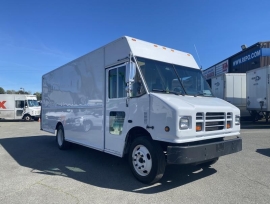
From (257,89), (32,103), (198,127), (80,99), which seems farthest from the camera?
(32,103)

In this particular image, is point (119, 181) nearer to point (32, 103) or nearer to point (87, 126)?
point (87, 126)

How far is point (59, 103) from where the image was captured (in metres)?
8.80

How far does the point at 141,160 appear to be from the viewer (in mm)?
4750

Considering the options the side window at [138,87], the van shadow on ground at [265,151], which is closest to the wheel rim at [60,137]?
the side window at [138,87]

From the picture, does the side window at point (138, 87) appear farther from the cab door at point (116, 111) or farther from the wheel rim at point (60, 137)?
the wheel rim at point (60, 137)

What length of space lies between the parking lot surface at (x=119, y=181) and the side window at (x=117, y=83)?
1.91 metres

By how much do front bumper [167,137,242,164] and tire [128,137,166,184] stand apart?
32 cm

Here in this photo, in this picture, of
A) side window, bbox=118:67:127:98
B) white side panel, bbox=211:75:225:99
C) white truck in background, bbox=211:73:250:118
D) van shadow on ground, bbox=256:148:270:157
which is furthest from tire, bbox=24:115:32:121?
van shadow on ground, bbox=256:148:270:157

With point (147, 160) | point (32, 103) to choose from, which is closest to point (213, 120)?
point (147, 160)

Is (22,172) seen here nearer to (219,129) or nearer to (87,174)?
(87,174)

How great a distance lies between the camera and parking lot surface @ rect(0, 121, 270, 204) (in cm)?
408

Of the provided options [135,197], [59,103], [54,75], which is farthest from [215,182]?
[54,75]

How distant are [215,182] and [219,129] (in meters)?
1.12

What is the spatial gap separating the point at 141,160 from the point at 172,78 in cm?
202
